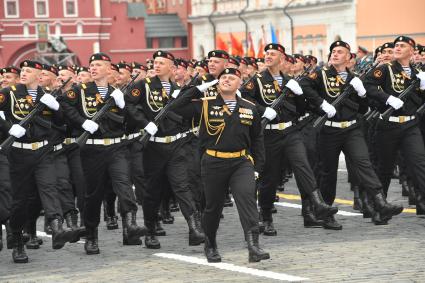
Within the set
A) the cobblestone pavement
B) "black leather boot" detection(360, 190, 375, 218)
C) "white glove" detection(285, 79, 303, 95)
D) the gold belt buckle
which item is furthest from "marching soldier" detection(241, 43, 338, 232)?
the gold belt buckle

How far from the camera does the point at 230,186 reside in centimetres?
1220

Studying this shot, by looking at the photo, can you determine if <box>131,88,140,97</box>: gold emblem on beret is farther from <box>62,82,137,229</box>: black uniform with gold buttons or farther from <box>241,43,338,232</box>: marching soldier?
<box>241,43,338,232</box>: marching soldier

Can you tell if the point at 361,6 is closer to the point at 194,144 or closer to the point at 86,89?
the point at 194,144

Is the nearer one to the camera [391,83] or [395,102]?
[395,102]

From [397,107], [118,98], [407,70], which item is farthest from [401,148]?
[118,98]

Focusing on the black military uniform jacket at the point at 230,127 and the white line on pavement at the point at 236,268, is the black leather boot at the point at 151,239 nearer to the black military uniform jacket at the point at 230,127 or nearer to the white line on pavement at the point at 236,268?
the white line on pavement at the point at 236,268

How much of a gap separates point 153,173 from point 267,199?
1493mm

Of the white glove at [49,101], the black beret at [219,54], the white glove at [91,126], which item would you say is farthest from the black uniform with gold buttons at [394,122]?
the white glove at [49,101]

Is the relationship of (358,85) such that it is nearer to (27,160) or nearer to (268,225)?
(268,225)

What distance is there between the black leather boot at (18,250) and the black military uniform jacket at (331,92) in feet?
12.5

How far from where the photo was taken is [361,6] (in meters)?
57.5

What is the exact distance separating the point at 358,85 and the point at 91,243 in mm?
3655

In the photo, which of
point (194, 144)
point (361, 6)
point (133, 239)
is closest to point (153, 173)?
point (133, 239)

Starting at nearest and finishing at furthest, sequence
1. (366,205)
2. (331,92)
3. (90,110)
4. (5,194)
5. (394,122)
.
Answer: (5,194)
(90,110)
(331,92)
(394,122)
(366,205)
